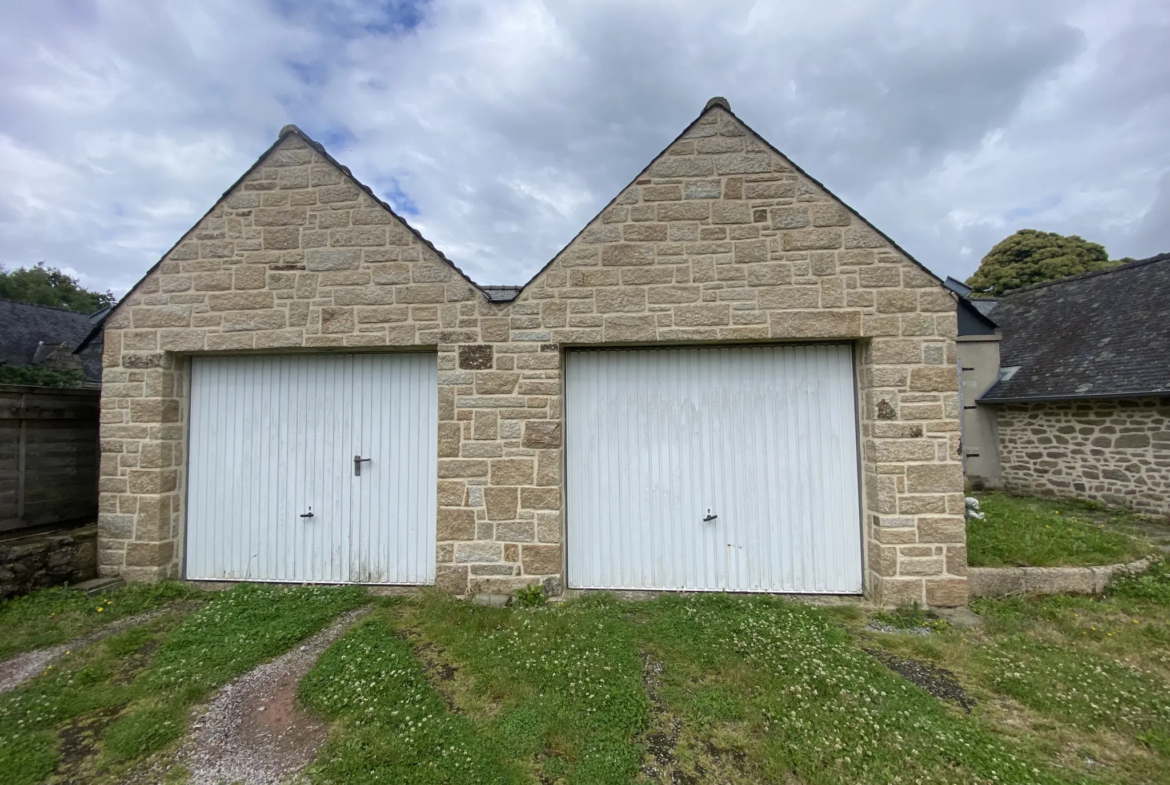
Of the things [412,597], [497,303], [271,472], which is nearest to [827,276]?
[497,303]

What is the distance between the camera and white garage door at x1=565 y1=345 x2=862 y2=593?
5.08 metres

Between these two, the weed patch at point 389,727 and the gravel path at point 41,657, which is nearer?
the weed patch at point 389,727

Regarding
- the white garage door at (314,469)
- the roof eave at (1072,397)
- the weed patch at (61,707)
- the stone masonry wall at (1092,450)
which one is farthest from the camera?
the stone masonry wall at (1092,450)

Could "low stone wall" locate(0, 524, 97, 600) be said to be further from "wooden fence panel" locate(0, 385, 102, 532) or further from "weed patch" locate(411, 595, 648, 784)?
"weed patch" locate(411, 595, 648, 784)

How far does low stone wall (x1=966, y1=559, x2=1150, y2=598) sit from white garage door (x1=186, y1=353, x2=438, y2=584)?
536 cm

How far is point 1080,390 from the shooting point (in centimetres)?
1038

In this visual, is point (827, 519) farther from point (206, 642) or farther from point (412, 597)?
point (206, 642)

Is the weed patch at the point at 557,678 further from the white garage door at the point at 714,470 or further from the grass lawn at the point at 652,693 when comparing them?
the white garage door at the point at 714,470

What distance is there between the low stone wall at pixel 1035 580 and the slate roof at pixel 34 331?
1922cm

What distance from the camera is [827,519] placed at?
506cm

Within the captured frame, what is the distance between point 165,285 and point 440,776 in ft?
18.0

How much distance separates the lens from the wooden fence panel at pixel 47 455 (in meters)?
5.08

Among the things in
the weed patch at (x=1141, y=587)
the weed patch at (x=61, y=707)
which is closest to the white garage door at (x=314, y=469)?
the weed patch at (x=61, y=707)

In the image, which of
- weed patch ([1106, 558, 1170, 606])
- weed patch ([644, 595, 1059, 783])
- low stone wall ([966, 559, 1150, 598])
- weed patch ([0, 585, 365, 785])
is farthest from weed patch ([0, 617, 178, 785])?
weed patch ([1106, 558, 1170, 606])
